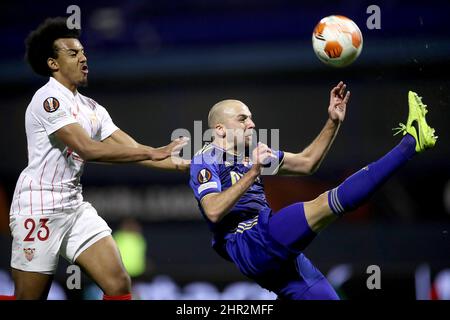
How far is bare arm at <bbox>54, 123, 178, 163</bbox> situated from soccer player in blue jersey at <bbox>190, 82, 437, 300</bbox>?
338 mm

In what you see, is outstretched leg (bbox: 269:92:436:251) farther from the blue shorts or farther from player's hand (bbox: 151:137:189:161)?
player's hand (bbox: 151:137:189:161)

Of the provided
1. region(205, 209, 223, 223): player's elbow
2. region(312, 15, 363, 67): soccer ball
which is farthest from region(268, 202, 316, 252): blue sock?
region(312, 15, 363, 67): soccer ball

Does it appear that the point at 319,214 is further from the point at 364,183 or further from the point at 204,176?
the point at 204,176

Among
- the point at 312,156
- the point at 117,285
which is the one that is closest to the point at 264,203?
the point at 312,156

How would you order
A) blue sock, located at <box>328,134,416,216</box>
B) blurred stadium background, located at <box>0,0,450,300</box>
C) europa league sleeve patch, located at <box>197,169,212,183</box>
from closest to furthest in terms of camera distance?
1. blue sock, located at <box>328,134,416,216</box>
2. europa league sleeve patch, located at <box>197,169,212,183</box>
3. blurred stadium background, located at <box>0,0,450,300</box>

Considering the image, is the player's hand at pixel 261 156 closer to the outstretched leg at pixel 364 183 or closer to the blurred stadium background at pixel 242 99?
the outstretched leg at pixel 364 183

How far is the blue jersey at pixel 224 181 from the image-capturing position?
449cm

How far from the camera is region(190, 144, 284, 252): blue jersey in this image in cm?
449

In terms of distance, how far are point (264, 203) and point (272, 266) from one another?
51cm

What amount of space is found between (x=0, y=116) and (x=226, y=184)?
221 inches

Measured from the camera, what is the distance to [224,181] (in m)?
4.68

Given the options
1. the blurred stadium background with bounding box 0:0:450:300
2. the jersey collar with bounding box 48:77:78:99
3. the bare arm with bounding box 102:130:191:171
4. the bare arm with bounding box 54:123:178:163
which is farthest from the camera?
the blurred stadium background with bounding box 0:0:450:300

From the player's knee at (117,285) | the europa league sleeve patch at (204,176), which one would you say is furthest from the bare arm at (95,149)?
the player's knee at (117,285)

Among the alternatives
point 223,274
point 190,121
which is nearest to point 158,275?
point 223,274
